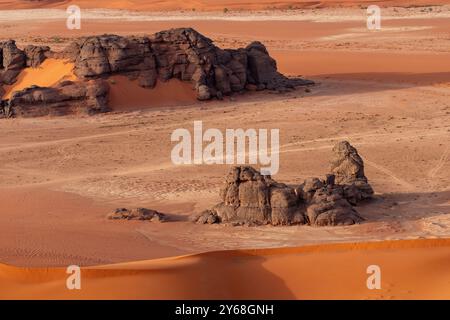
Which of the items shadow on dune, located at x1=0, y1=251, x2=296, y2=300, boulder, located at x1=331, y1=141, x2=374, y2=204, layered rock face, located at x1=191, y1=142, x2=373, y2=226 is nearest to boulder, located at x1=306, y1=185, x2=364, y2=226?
layered rock face, located at x1=191, y1=142, x2=373, y2=226

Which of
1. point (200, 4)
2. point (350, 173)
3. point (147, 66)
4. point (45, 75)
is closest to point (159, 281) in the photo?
point (350, 173)

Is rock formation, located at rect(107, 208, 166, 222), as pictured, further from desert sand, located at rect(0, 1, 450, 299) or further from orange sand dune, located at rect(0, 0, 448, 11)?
orange sand dune, located at rect(0, 0, 448, 11)

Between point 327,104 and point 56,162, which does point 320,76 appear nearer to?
point 327,104

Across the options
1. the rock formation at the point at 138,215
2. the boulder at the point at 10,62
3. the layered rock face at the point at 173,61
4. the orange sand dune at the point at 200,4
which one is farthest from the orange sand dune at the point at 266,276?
the orange sand dune at the point at 200,4

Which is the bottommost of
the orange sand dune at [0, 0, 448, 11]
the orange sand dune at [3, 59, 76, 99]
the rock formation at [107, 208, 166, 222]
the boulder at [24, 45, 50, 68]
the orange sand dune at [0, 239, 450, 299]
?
the rock formation at [107, 208, 166, 222]
